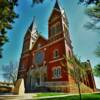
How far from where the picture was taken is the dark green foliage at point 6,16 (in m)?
10.6

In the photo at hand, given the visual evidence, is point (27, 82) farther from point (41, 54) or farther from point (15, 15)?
point (15, 15)

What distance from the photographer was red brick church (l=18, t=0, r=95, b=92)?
28.8 metres

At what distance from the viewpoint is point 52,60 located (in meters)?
→ 31.9

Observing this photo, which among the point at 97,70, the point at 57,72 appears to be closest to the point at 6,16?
the point at 97,70

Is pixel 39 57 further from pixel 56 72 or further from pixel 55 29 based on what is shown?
pixel 56 72

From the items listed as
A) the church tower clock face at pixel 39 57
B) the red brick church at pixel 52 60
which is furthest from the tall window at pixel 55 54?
the church tower clock face at pixel 39 57

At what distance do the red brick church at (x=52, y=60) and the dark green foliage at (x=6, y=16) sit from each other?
15.0m

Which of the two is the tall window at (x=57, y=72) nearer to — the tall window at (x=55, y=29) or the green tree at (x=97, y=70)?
the tall window at (x=55, y=29)

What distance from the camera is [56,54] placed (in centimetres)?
3166

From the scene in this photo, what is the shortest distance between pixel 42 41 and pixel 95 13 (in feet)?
74.7

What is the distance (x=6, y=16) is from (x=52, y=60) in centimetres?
2078

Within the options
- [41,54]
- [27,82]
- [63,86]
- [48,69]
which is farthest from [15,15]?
[27,82]

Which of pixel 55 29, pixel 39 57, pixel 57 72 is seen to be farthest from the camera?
pixel 39 57

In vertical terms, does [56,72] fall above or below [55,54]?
below
